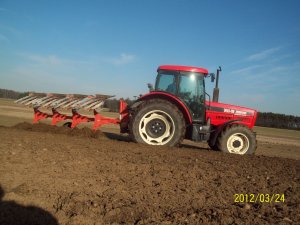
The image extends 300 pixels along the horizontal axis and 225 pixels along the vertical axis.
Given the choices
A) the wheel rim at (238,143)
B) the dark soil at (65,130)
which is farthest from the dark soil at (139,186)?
the dark soil at (65,130)

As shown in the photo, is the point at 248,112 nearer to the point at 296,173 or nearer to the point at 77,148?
the point at 296,173

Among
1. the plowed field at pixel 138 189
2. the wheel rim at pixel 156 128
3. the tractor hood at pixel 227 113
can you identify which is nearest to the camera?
the plowed field at pixel 138 189

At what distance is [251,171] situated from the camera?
4.69 meters

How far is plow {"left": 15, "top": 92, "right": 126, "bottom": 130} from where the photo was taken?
28.2 feet

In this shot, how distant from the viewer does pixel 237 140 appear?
757cm

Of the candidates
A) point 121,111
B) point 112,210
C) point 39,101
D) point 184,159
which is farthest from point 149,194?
point 39,101

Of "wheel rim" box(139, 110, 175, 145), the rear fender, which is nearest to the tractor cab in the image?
the rear fender

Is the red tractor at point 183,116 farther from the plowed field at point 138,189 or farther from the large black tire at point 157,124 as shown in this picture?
the plowed field at point 138,189

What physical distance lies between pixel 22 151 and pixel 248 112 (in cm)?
632

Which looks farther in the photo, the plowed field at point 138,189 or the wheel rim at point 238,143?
the wheel rim at point 238,143

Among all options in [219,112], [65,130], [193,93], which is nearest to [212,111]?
[219,112]

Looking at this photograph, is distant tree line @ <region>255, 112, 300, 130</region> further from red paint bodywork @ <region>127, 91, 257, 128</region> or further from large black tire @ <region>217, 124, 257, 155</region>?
large black tire @ <region>217, 124, 257, 155</region>

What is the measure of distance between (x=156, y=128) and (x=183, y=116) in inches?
31.2

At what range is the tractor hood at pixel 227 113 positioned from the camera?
8070 mm
